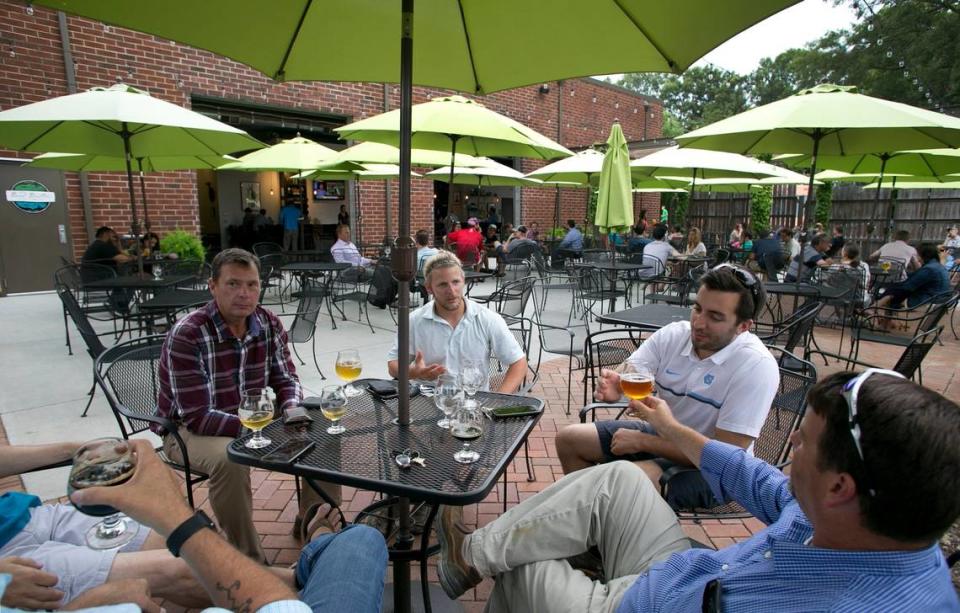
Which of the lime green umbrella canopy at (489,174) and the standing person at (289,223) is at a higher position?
the lime green umbrella canopy at (489,174)

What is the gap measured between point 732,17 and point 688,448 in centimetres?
150

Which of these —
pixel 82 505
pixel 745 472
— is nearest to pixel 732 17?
pixel 745 472

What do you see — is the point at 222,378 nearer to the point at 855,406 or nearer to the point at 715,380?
the point at 715,380

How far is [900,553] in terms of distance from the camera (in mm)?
952

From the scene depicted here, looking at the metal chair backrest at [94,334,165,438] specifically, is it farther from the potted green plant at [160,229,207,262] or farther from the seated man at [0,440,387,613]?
the potted green plant at [160,229,207,262]

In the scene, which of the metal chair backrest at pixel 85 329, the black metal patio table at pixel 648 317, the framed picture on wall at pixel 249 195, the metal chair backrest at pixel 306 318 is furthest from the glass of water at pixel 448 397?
the framed picture on wall at pixel 249 195

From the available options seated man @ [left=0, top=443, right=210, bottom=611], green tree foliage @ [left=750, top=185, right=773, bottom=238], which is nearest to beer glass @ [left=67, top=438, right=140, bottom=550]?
seated man @ [left=0, top=443, right=210, bottom=611]

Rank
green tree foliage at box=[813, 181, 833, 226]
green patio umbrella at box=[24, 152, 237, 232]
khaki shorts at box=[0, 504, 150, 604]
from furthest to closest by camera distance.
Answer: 1. green tree foliage at box=[813, 181, 833, 226]
2. green patio umbrella at box=[24, 152, 237, 232]
3. khaki shorts at box=[0, 504, 150, 604]

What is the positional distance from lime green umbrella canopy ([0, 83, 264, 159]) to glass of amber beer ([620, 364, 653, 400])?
160 inches

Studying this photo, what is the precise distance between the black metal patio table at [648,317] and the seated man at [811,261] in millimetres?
3961

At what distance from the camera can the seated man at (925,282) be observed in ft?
19.1

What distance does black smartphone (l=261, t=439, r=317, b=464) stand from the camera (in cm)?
161

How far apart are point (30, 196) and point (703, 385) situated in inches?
390

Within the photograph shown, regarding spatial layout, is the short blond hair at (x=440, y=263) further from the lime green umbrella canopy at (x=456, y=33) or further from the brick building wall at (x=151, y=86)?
the brick building wall at (x=151, y=86)
